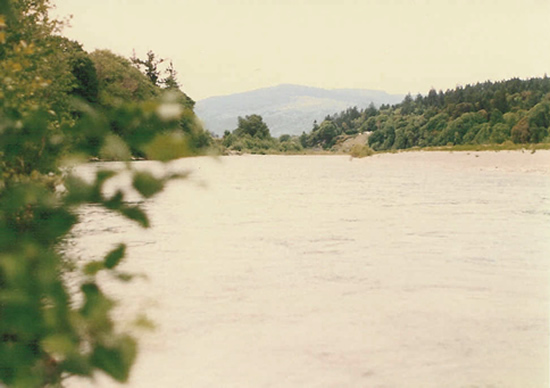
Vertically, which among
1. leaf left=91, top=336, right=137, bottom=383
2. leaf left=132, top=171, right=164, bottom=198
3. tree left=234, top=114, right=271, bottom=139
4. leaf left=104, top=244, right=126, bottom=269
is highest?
tree left=234, top=114, right=271, bottom=139

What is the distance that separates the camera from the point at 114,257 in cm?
128

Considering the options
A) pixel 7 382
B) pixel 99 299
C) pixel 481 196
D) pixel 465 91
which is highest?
pixel 465 91

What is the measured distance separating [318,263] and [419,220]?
4597 mm

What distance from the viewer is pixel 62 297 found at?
1223 millimetres

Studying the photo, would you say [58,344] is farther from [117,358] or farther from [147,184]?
[147,184]

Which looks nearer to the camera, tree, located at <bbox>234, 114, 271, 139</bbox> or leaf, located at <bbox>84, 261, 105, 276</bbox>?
leaf, located at <bbox>84, 261, 105, 276</bbox>

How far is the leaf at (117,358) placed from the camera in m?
1.23

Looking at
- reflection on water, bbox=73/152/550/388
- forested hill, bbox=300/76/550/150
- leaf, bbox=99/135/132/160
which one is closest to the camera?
leaf, bbox=99/135/132/160

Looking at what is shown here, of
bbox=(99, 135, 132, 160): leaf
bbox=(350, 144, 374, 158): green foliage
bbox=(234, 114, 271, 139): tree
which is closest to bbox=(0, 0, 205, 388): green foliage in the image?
bbox=(99, 135, 132, 160): leaf

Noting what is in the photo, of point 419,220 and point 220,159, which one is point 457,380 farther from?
point 419,220

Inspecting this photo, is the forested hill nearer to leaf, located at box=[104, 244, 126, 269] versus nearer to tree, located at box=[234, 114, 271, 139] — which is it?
tree, located at box=[234, 114, 271, 139]

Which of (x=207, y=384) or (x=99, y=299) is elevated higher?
(x=99, y=299)

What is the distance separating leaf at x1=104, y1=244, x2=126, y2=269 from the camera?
127 centimetres

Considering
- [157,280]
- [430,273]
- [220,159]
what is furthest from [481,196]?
[220,159]
